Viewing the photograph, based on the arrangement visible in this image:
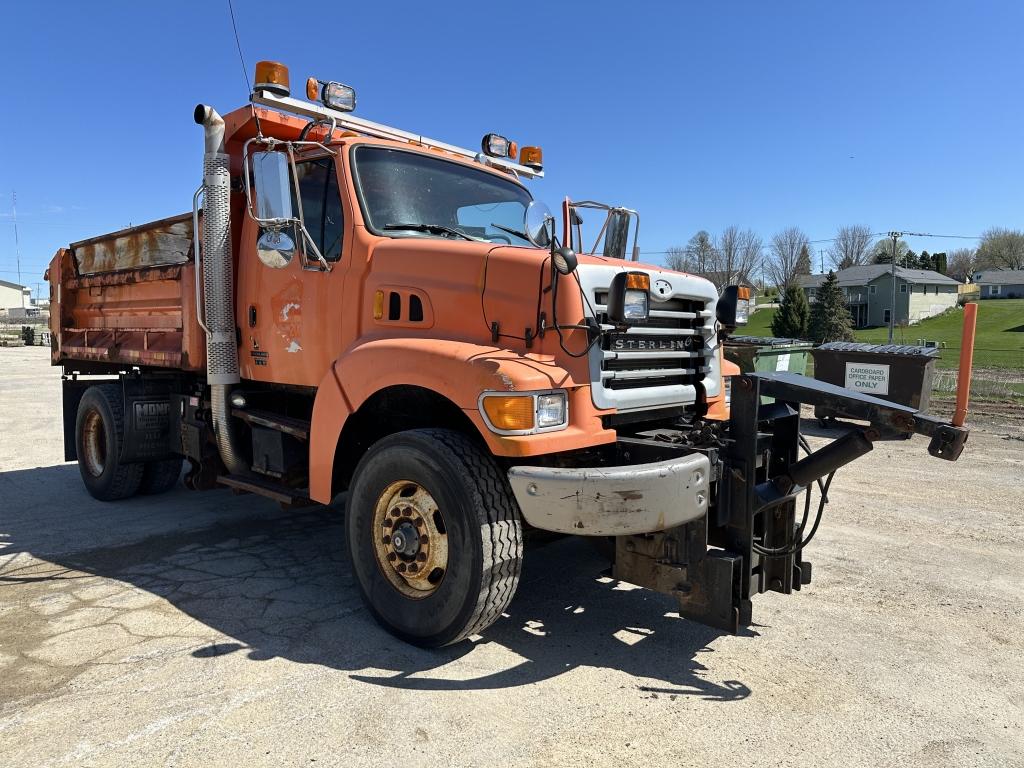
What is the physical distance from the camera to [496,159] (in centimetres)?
575

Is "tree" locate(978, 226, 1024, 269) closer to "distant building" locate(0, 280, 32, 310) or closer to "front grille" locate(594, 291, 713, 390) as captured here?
"front grille" locate(594, 291, 713, 390)

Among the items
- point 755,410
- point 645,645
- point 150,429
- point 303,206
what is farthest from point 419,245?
point 150,429

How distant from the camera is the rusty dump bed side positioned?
18.5 feet

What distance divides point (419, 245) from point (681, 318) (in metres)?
1.49

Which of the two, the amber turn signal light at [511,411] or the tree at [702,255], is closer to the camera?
the amber turn signal light at [511,411]

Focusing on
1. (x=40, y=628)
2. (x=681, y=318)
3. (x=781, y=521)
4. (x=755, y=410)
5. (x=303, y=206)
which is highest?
(x=303, y=206)

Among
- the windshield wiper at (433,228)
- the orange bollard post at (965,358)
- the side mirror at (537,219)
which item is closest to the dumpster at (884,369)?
the orange bollard post at (965,358)

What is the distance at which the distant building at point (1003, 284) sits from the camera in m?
82.1

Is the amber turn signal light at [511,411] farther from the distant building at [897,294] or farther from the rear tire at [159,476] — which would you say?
the distant building at [897,294]

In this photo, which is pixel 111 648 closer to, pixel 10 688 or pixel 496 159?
pixel 10 688

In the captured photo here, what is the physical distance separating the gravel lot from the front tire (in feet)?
0.75

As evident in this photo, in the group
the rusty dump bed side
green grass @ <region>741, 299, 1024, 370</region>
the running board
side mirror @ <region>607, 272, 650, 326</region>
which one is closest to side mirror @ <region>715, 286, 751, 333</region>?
side mirror @ <region>607, 272, 650, 326</region>

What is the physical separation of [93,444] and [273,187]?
4282 millimetres

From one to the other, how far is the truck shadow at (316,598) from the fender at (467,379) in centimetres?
106
